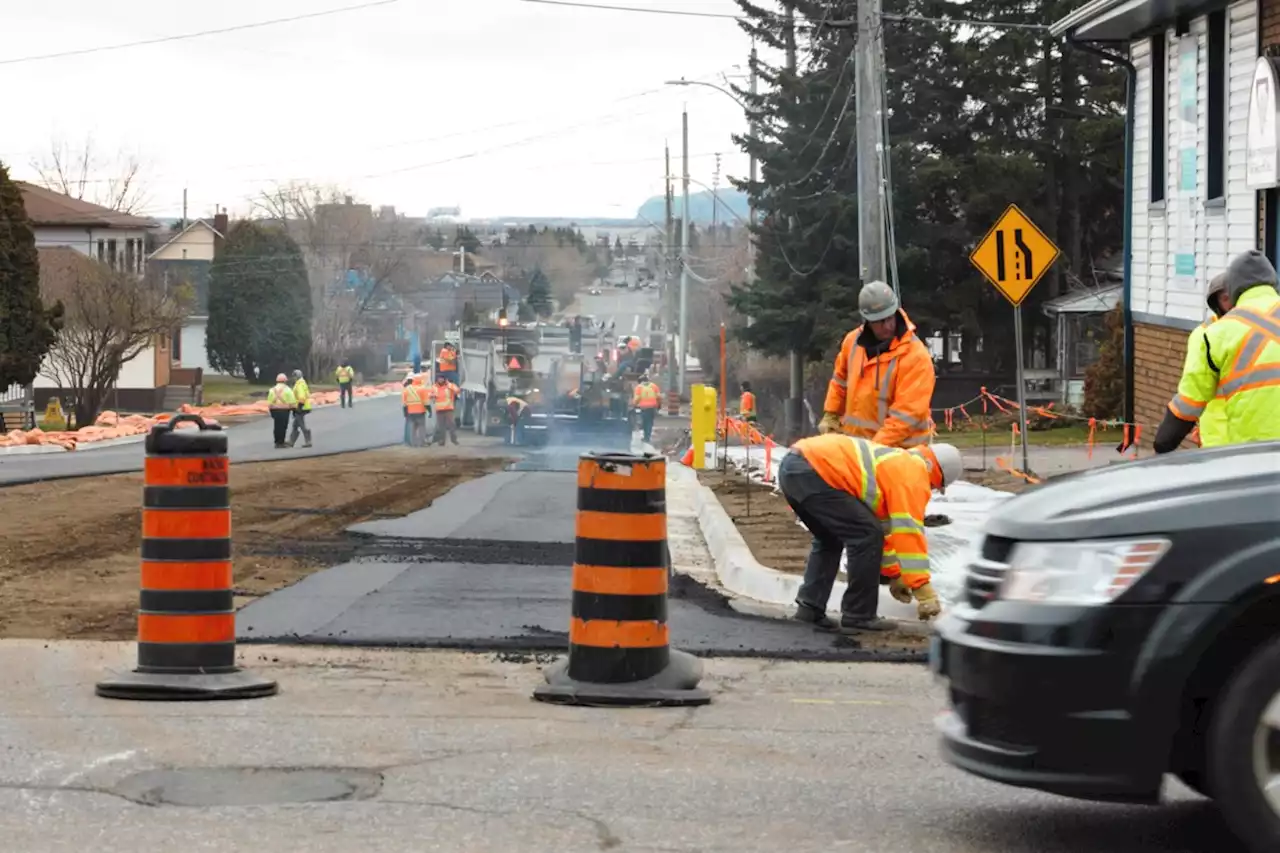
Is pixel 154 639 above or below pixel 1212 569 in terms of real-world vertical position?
below

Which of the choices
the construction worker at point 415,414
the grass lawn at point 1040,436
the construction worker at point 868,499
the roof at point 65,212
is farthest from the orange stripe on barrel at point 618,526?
the roof at point 65,212

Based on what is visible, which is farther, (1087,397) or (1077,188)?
(1077,188)

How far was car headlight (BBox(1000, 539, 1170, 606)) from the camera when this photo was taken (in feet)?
15.5

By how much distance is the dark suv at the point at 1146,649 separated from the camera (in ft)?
15.2

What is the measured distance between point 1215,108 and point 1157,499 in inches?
631

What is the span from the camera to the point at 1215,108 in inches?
776

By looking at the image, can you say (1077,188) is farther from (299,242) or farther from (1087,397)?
(299,242)

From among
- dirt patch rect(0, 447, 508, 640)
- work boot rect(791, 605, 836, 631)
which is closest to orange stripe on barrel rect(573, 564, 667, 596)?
work boot rect(791, 605, 836, 631)

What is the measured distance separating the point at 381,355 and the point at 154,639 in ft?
317

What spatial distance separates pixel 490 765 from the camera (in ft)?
20.5

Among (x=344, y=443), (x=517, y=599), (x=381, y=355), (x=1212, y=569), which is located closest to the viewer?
(x=1212, y=569)

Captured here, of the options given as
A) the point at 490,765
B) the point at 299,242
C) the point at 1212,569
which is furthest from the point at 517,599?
the point at 299,242

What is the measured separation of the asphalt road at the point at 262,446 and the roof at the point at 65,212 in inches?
498

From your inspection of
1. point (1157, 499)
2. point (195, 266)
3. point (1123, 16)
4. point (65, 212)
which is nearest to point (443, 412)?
point (1123, 16)
